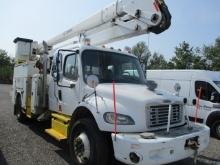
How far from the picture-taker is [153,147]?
485cm

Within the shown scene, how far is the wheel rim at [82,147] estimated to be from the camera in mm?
5782

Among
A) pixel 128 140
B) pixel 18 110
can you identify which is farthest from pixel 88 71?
pixel 18 110

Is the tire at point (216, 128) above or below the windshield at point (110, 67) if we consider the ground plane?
below

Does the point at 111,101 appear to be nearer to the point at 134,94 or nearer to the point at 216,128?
the point at 134,94

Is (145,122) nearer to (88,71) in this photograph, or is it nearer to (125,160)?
(125,160)

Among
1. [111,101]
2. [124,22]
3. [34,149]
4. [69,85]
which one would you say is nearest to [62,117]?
[69,85]

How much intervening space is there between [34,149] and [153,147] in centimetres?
370

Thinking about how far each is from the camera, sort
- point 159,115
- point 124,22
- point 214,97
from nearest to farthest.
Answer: point 159,115 → point 124,22 → point 214,97

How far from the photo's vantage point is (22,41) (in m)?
12.4

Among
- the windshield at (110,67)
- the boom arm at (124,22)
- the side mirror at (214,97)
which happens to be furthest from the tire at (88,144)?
the side mirror at (214,97)

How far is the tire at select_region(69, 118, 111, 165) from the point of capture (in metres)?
5.45

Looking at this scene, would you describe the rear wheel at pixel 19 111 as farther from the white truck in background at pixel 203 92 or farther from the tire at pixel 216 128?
the tire at pixel 216 128

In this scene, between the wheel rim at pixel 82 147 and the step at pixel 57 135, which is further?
the step at pixel 57 135

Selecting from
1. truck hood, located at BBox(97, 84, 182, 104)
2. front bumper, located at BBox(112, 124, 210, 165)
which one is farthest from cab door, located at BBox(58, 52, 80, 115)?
front bumper, located at BBox(112, 124, 210, 165)
